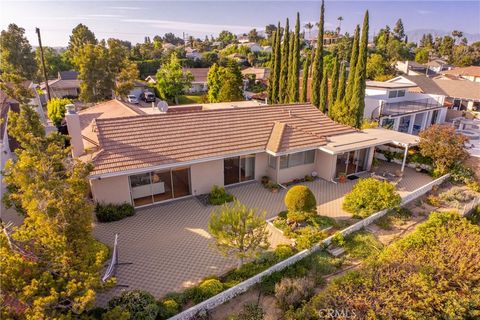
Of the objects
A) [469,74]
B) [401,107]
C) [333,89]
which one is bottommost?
[401,107]

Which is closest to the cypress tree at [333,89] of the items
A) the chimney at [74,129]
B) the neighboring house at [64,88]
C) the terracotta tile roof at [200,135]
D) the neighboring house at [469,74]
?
the terracotta tile roof at [200,135]

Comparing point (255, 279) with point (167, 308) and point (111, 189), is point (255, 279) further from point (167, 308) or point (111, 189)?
point (111, 189)

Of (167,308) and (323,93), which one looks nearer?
(167,308)

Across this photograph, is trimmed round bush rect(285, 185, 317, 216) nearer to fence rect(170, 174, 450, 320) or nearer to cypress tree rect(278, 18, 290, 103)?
fence rect(170, 174, 450, 320)

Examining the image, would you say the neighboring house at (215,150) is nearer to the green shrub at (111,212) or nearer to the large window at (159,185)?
the large window at (159,185)

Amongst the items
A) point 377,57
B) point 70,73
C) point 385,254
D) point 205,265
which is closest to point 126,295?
point 205,265

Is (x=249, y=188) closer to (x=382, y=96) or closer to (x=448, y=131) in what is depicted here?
(x=448, y=131)

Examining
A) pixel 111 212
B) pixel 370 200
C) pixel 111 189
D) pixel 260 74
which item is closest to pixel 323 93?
pixel 370 200
